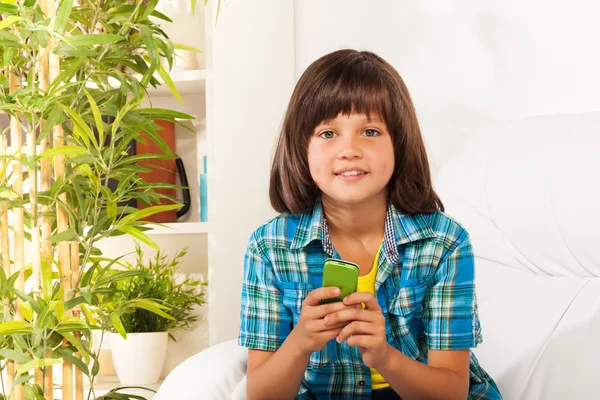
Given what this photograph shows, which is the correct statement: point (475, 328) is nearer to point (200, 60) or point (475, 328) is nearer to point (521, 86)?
point (521, 86)

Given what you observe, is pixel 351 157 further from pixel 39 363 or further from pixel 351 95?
pixel 39 363

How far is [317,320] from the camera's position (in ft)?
2.71

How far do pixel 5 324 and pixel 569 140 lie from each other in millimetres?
1077

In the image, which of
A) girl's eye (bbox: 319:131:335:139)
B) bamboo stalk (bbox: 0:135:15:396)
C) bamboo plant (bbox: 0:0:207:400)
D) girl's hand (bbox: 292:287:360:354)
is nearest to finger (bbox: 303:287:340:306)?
girl's hand (bbox: 292:287:360:354)

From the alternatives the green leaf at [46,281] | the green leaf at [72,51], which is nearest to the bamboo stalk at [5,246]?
the green leaf at [46,281]

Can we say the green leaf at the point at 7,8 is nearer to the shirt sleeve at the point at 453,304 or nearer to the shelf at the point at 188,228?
the shelf at the point at 188,228

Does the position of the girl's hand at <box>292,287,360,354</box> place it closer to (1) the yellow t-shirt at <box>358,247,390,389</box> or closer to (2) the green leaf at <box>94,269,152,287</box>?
(1) the yellow t-shirt at <box>358,247,390,389</box>

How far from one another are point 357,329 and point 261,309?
0.74 ft

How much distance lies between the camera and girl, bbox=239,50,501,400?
941 mm

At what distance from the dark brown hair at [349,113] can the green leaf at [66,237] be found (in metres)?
0.38

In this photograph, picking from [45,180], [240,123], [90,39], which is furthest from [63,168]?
[240,123]

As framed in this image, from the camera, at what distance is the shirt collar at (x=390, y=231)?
3.26 feet

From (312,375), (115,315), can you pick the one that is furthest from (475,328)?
(115,315)

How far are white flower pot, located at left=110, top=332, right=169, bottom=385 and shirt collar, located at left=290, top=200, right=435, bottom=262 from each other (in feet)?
2.77
